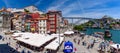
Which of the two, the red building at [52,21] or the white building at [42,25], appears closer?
the red building at [52,21]

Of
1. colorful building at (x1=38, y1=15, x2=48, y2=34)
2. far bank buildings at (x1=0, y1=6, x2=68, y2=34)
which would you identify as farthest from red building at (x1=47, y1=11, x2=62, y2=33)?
colorful building at (x1=38, y1=15, x2=48, y2=34)

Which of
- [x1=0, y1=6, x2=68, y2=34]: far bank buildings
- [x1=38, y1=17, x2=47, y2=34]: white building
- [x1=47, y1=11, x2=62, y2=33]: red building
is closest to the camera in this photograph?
[x1=47, y1=11, x2=62, y2=33]: red building

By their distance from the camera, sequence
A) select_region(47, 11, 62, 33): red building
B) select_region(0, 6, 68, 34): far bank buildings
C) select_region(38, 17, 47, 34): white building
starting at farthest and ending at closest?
select_region(38, 17, 47, 34): white building
select_region(0, 6, 68, 34): far bank buildings
select_region(47, 11, 62, 33): red building

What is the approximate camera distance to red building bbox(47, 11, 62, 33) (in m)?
71.4

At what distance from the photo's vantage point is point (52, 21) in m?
72.2

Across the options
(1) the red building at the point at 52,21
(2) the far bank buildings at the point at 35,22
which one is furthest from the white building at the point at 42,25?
(1) the red building at the point at 52,21

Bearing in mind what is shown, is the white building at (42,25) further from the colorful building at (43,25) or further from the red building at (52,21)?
the red building at (52,21)

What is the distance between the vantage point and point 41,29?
2958 inches

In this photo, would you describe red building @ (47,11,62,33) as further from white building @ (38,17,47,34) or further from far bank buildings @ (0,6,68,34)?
white building @ (38,17,47,34)

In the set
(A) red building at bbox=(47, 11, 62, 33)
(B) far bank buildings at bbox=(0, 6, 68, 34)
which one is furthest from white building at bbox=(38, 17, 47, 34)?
(A) red building at bbox=(47, 11, 62, 33)

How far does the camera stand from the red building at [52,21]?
71.4 metres

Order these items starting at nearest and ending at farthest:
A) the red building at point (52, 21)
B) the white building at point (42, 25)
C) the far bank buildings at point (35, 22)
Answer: the red building at point (52, 21)
the far bank buildings at point (35, 22)
the white building at point (42, 25)

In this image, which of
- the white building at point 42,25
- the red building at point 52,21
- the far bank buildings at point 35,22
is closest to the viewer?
the red building at point 52,21

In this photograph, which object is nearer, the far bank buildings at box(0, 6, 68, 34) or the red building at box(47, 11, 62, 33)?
the red building at box(47, 11, 62, 33)
